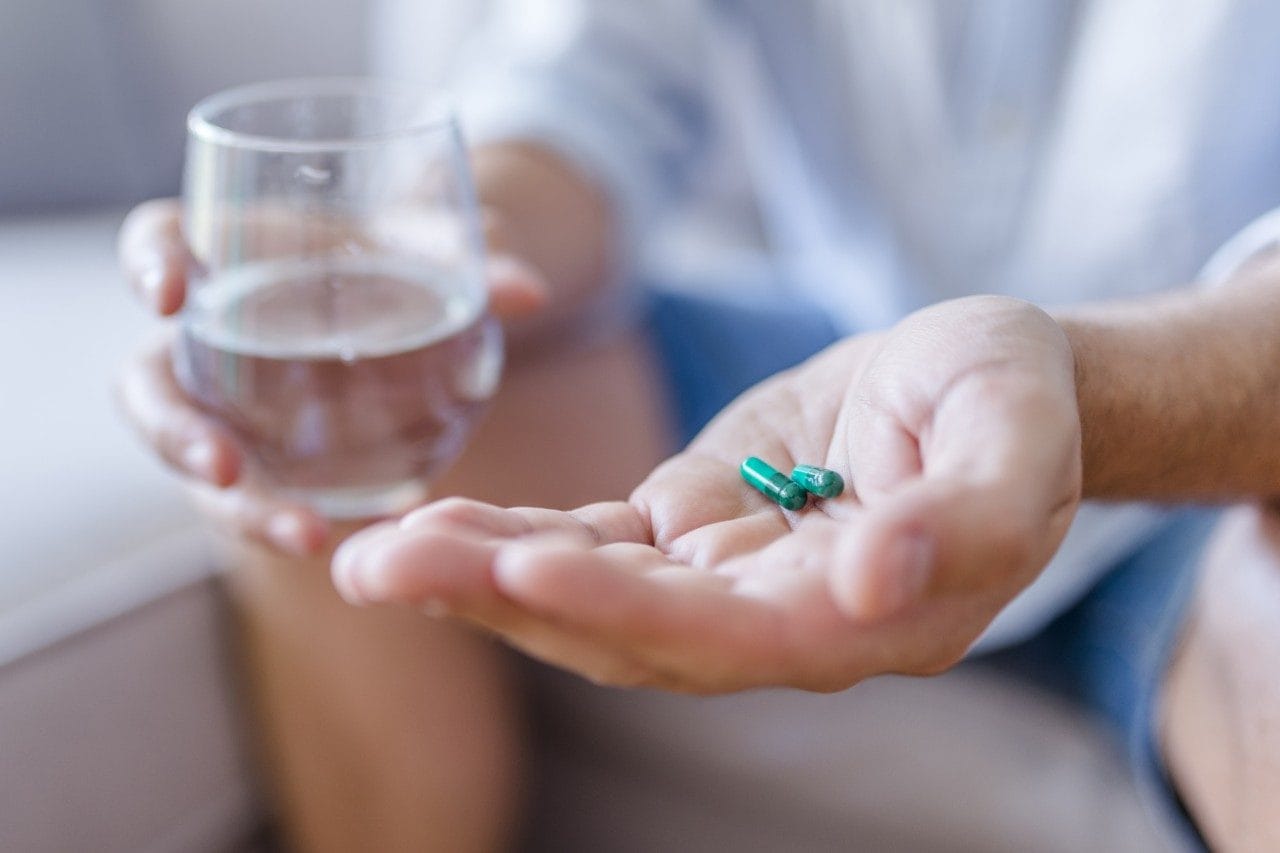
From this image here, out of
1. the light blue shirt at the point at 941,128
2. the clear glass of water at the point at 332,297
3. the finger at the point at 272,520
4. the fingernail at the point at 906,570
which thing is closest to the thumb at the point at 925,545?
the fingernail at the point at 906,570

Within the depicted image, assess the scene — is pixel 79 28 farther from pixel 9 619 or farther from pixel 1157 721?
pixel 1157 721

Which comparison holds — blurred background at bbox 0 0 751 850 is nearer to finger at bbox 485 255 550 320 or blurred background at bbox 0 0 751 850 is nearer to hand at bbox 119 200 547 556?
hand at bbox 119 200 547 556

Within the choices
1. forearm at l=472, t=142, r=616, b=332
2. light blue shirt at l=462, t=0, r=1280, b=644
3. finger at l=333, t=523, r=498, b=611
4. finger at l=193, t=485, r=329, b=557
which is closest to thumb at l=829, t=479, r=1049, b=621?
finger at l=333, t=523, r=498, b=611

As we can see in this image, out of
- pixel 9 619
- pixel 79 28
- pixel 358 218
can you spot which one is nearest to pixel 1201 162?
pixel 358 218

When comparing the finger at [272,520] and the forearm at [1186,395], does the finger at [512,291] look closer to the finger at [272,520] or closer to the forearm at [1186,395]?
the finger at [272,520]

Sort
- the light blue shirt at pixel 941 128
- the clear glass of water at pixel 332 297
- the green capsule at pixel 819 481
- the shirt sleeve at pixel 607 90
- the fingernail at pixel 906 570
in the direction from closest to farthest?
the fingernail at pixel 906 570 → the green capsule at pixel 819 481 → the clear glass of water at pixel 332 297 → the light blue shirt at pixel 941 128 → the shirt sleeve at pixel 607 90
